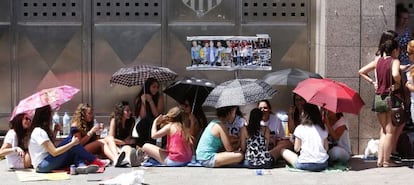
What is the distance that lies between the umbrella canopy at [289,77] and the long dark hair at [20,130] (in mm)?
3544

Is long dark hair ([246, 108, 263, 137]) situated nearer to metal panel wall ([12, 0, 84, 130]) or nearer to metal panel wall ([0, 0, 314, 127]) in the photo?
metal panel wall ([0, 0, 314, 127])

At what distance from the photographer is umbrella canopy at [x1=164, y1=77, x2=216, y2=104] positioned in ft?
33.9

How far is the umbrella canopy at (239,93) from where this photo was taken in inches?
360

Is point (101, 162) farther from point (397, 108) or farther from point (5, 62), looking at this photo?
point (397, 108)

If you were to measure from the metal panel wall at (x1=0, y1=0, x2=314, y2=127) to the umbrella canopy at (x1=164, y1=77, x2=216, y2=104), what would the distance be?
0.87 m

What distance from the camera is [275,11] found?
11203mm

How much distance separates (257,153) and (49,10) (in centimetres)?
425

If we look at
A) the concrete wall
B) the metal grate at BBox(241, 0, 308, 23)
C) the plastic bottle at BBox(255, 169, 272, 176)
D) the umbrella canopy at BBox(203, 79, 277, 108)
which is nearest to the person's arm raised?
the umbrella canopy at BBox(203, 79, 277, 108)

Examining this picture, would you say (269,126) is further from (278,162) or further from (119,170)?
(119,170)

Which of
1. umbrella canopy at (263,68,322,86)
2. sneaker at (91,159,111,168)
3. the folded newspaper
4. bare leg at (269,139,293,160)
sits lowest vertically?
the folded newspaper

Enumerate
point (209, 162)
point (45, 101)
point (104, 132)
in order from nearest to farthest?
point (45, 101) → point (209, 162) → point (104, 132)

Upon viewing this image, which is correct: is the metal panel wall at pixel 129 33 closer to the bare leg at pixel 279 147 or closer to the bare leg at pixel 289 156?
the bare leg at pixel 279 147

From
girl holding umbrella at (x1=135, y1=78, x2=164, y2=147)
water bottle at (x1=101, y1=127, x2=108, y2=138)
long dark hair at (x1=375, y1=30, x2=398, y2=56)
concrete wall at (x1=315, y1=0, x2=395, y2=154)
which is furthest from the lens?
water bottle at (x1=101, y1=127, x2=108, y2=138)

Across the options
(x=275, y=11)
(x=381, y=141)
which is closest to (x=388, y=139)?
(x=381, y=141)
